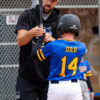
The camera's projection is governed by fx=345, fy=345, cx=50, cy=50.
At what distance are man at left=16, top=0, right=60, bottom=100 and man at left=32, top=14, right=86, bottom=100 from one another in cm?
30

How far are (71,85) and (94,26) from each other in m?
4.87

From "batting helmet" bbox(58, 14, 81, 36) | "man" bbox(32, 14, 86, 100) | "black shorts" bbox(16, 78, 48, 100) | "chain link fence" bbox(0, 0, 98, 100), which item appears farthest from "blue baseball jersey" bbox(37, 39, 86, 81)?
"chain link fence" bbox(0, 0, 98, 100)

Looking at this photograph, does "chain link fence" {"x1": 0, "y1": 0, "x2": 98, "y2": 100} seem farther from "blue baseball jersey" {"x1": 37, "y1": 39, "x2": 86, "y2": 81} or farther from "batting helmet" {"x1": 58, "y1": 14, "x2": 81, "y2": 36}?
"blue baseball jersey" {"x1": 37, "y1": 39, "x2": 86, "y2": 81}

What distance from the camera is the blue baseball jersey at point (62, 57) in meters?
3.49

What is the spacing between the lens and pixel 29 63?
3893 millimetres

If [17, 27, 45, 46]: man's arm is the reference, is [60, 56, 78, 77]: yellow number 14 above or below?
below

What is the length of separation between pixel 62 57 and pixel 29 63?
0.54 meters

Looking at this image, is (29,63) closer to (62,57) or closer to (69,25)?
(62,57)

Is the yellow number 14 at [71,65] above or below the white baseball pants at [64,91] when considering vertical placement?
above

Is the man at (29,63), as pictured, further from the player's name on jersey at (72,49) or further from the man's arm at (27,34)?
the player's name on jersey at (72,49)

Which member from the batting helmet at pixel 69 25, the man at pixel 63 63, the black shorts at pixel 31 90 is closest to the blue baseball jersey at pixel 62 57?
the man at pixel 63 63

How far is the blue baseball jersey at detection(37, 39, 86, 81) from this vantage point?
137 inches

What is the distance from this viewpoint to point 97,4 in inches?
253

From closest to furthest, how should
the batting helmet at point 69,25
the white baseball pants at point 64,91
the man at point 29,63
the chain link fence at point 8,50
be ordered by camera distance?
the white baseball pants at point 64,91
the batting helmet at point 69,25
the man at point 29,63
the chain link fence at point 8,50
